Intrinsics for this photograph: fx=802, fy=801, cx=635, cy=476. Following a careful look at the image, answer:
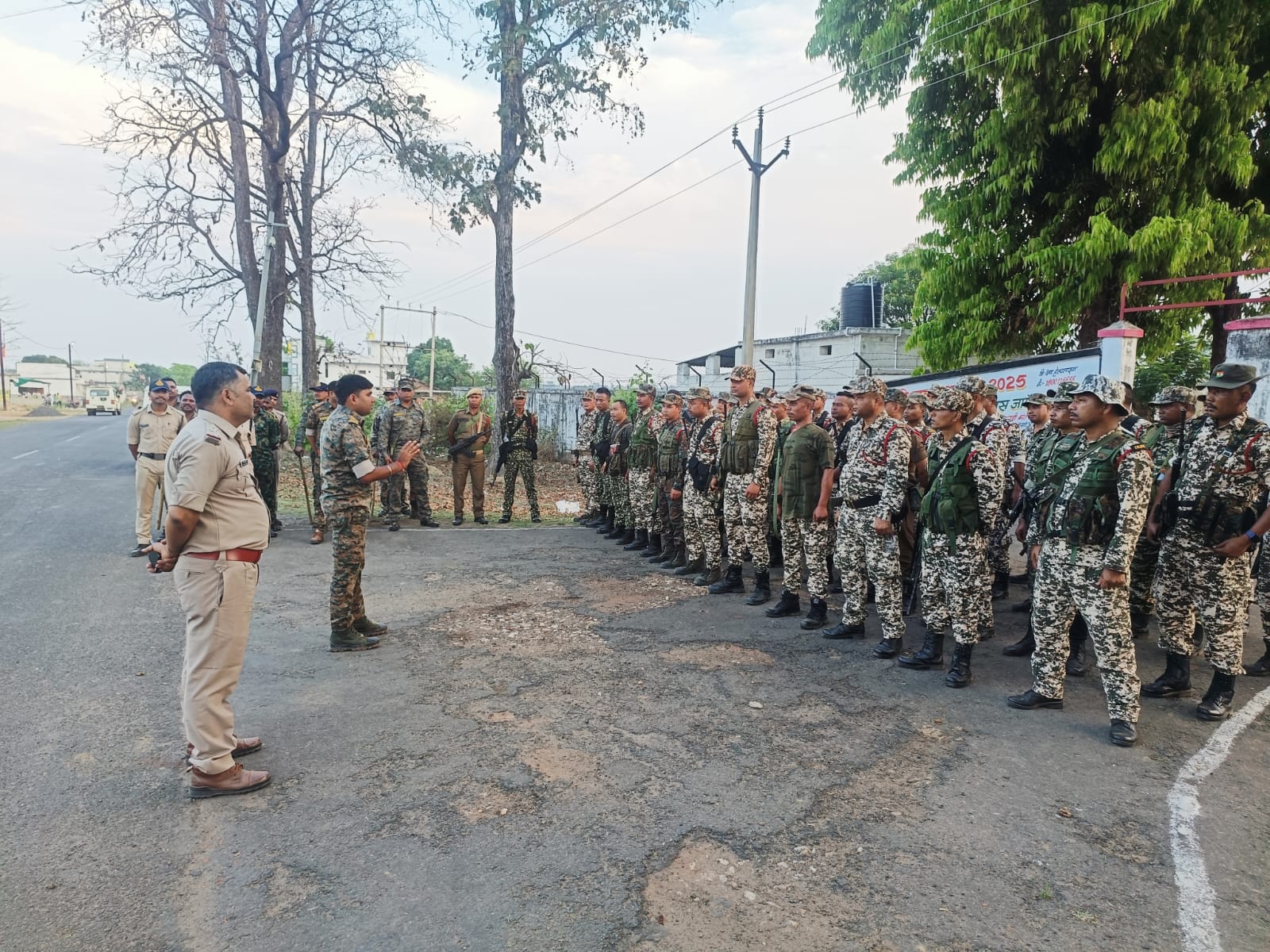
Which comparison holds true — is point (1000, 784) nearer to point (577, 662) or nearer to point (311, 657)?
point (577, 662)

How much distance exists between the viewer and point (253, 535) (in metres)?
3.66

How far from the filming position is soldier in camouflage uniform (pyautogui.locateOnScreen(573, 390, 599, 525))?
11141mm

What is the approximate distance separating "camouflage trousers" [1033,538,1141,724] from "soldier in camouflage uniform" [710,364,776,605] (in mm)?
2723

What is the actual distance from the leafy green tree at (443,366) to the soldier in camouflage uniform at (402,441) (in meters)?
37.2

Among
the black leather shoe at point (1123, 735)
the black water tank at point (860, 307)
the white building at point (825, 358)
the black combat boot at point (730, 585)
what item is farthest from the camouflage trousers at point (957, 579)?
the black water tank at point (860, 307)

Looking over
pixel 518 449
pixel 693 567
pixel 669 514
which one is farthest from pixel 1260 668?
pixel 518 449

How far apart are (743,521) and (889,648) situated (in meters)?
2.02

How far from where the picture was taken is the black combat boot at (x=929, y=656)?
5344 mm

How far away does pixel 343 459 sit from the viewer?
5543 mm

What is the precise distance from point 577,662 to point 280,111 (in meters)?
16.9

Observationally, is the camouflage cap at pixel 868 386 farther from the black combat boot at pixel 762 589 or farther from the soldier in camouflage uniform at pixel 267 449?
the soldier in camouflage uniform at pixel 267 449

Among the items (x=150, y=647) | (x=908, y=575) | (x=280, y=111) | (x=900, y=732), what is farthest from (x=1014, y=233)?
(x=280, y=111)

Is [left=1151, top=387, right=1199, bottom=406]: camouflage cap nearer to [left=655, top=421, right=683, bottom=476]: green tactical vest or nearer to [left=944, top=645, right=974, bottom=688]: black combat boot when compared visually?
[left=944, top=645, right=974, bottom=688]: black combat boot

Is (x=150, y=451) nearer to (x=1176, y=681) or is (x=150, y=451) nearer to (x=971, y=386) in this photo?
(x=971, y=386)
